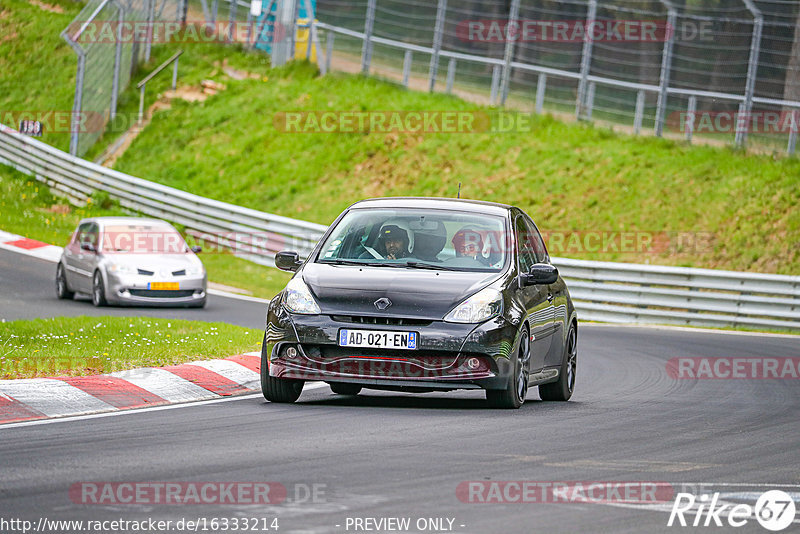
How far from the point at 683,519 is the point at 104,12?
3213cm

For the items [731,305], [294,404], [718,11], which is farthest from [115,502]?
[718,11]

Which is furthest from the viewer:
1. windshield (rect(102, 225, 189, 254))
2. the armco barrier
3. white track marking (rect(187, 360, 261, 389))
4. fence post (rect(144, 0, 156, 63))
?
fence post (rect(144, 0, 156, 63))

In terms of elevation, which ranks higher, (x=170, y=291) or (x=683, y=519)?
(x=683, y=519)

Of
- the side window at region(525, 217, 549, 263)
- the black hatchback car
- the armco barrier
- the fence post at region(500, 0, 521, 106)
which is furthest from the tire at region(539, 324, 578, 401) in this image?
the fence post at region(500, 0, 521, 106)

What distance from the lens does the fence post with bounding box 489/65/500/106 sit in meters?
34.4

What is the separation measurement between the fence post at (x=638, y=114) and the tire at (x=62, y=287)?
549 inches

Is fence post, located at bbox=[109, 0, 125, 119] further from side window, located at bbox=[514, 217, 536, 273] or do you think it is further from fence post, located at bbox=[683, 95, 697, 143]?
side window, located at bbox=[514, 217, 536, 273]

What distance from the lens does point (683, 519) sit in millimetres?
6328

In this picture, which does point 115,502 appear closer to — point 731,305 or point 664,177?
point 731,305

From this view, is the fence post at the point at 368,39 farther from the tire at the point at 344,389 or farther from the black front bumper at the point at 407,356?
the black front bumper at the point at 407,356

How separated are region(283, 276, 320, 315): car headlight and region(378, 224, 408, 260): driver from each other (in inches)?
33.8

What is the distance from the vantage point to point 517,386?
10453 mm

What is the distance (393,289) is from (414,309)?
0.80 ft

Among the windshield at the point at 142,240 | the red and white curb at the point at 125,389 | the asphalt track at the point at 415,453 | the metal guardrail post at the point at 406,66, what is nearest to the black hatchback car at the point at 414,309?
the asphalt track at the point at 415,453
